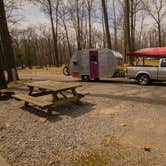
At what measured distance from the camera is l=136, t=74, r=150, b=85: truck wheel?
12826mm

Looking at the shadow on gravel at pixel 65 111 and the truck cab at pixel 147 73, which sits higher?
the truck cab at pixel 147 73

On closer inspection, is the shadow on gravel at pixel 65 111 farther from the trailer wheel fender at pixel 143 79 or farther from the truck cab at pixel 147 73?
the truck cab at pixel 147 73

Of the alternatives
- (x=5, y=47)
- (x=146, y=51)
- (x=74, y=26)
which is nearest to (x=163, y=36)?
(x=74, y=26)

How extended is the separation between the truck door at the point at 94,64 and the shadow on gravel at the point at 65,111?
7.50 meters

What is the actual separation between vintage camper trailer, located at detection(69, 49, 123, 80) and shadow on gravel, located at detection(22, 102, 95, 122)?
7234 mm

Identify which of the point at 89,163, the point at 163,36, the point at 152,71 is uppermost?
the point at 163,36

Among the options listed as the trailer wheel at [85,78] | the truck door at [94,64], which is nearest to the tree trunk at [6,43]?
the trailer wheel at [85,78]

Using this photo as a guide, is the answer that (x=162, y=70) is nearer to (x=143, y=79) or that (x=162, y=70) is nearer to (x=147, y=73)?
(x=147, y=73)

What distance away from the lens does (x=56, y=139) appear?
485 cm

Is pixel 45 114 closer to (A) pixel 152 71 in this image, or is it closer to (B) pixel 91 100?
(B) pixel 91 100

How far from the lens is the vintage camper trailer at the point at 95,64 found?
14.7 meters

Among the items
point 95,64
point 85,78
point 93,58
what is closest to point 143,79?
point 95,64

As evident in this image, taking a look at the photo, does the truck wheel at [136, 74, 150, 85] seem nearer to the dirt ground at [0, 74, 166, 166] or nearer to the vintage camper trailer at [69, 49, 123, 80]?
the vintage camper trailer at [69, 49, 123, 80]

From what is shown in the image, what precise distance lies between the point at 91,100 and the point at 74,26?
3576 centimetres
